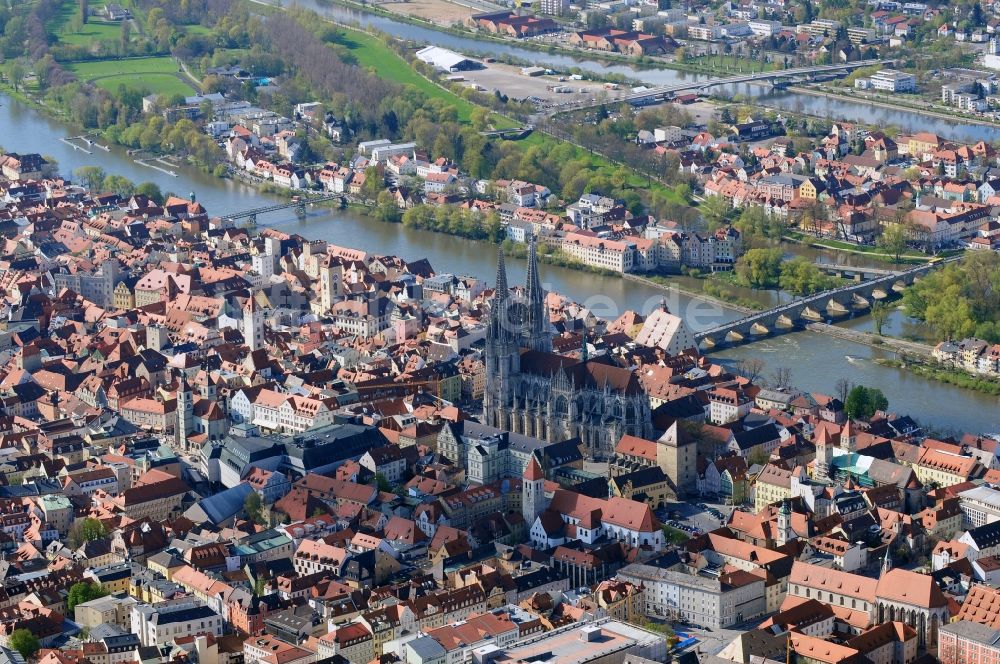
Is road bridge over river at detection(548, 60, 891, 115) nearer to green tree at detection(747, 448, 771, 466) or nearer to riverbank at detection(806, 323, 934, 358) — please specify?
riverbank at detection(806, 323, 934, 358)

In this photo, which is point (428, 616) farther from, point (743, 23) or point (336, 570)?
point (743, 23)

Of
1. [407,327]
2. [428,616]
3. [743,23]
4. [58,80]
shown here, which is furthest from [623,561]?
[743,23]

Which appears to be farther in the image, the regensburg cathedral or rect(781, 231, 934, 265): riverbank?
rect(781, 231, 934, 265): riverbank

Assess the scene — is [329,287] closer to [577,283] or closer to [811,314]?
[577,283]

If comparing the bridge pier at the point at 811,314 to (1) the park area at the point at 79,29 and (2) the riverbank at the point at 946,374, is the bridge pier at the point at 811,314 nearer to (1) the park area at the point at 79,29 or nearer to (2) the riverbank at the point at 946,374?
(2) the riverbank at the point at 946,374

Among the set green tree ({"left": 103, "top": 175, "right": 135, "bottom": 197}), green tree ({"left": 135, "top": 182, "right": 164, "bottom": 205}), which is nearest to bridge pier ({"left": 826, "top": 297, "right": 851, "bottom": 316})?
green tree ({"left": 135, "top": 182, "right": 164, "bottom": 205})

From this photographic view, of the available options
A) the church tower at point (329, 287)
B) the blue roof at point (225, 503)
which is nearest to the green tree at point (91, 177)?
the church tower at point (329, 287)
